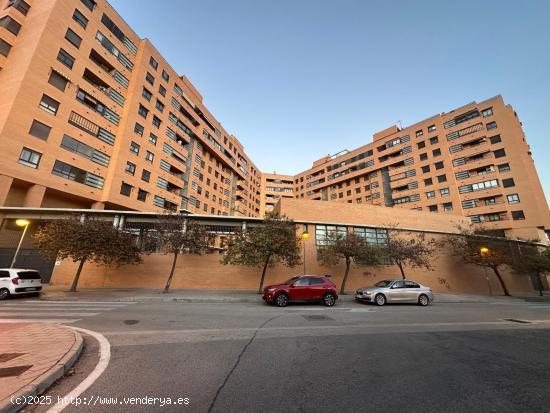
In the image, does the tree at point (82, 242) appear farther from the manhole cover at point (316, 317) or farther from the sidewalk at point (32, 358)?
the manhole cover at point (316, 317)

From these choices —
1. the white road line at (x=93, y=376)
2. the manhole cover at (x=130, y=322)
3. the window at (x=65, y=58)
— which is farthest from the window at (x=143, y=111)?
the white road line at (x=93, y=376)

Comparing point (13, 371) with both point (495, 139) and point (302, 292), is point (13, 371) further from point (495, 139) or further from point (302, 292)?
point (495, 139)

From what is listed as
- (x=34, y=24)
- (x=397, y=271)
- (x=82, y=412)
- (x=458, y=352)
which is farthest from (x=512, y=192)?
(x=34, y=24)

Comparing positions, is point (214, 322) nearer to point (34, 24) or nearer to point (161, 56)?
point (34, 24)

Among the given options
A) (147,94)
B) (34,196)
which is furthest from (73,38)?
(34,196)

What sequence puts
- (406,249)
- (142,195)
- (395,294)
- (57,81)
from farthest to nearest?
(142,195) < (57,81) < (406,249) < (395,294)

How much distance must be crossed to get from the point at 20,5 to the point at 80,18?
551cm

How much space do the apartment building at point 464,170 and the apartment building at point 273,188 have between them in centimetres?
2683

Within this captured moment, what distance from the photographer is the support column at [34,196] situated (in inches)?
870

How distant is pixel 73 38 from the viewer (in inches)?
1077

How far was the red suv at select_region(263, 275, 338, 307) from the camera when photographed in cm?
1252

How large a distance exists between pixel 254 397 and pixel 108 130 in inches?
1405

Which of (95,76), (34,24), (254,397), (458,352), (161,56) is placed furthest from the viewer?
(161,56)

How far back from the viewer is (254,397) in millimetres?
3268
